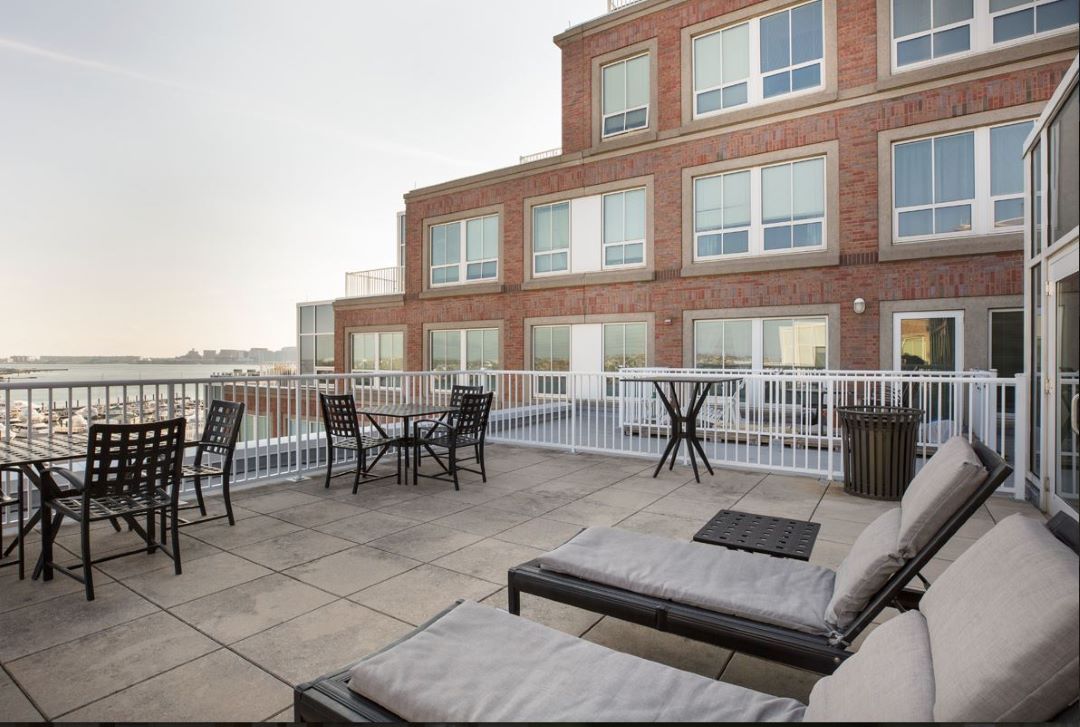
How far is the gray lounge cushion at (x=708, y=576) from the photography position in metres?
2.14

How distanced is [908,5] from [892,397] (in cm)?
829

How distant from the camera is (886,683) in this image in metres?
1.23

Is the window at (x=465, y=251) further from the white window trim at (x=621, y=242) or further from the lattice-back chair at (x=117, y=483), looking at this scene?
the lattice-back chair at (x=117, y=483)

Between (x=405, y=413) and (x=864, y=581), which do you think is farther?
(x=405, y=413)

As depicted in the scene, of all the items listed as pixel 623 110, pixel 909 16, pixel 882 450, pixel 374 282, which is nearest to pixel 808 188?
pixel 909 16

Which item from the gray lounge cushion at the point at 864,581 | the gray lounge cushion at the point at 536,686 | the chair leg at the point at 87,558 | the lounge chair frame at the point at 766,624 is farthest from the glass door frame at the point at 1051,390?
the chair leg at the point at 87,558

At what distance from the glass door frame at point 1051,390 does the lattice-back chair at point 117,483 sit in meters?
7.10

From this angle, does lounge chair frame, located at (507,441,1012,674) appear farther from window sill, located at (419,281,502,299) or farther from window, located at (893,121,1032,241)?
window sill, located at (419,281,502,299)

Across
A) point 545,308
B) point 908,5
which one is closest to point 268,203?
point 545,308

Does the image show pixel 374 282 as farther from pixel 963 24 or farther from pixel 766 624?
pixel 766 624

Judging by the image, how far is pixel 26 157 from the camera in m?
17.5

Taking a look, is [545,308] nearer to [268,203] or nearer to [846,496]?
[846,496]

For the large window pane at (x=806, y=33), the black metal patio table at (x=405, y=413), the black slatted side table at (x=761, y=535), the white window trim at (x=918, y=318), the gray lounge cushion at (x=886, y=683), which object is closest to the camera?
the gray lounge cushion at (x=886, y=683)

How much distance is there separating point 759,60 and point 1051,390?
10.2m
